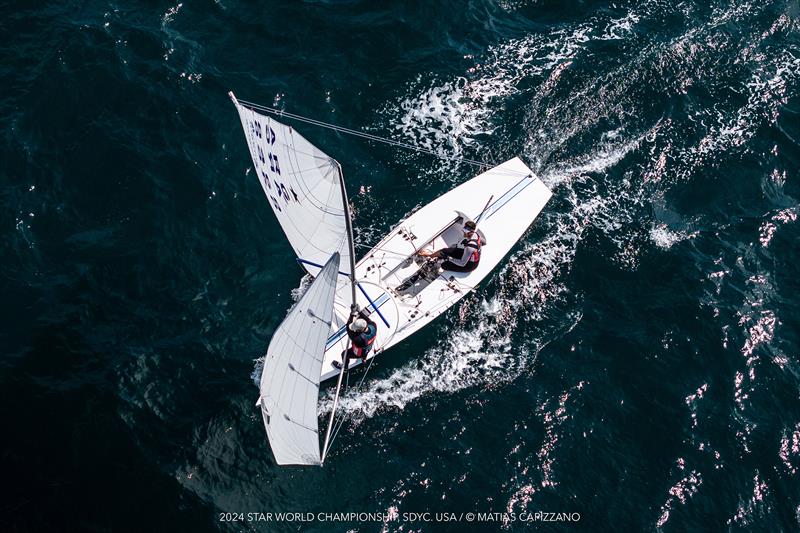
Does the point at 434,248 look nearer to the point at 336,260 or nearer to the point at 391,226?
the point at 391,226

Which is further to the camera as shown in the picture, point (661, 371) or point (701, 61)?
point (701, 61)

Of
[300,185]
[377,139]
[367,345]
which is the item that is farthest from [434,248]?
[300,185]

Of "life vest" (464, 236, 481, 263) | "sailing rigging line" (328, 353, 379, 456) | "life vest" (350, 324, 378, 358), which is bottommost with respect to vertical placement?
"sailing rigging line" (328, 353, 379, 456)

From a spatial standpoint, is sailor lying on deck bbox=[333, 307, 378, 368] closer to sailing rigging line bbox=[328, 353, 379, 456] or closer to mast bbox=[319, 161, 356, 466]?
mast bbox=[319, 161, 356, 466]

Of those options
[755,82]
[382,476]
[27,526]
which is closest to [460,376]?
[382,476]

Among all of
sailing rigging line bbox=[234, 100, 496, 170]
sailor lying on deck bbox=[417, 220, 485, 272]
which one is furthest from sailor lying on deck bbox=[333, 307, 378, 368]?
sailing rigging line bbox=[234, 100, 496, 170]

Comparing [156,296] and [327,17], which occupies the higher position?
[327,17]

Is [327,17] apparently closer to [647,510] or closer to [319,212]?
[319,212]
